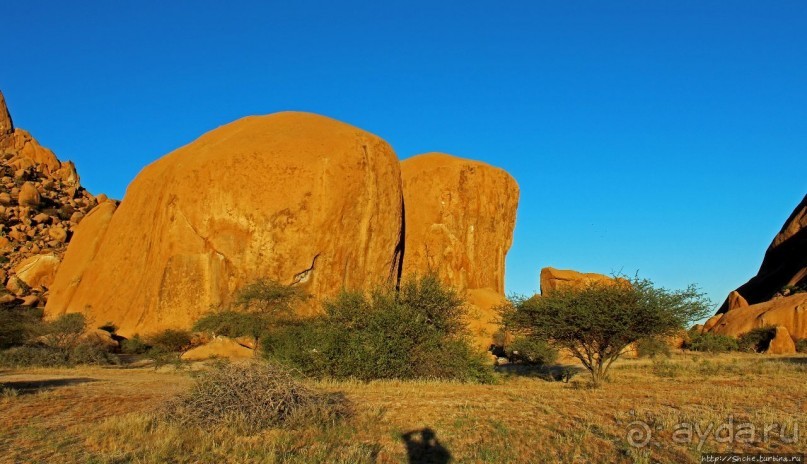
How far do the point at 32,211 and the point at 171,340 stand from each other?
3889 cm

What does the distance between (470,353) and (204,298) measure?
2464cm

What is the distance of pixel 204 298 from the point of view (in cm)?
3619

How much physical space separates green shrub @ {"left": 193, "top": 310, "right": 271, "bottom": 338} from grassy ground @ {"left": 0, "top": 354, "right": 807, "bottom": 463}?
11.1 metres

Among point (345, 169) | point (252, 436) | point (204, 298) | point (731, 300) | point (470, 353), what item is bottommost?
point (252, 436)

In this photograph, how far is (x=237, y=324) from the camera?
24438 mm

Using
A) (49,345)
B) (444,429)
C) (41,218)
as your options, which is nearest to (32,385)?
(444,429)

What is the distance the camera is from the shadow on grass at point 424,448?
21.3 feet

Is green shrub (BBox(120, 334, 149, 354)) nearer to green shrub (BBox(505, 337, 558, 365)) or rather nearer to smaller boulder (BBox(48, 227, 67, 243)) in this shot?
green shrub (BBox(505, 337, 558, 365))

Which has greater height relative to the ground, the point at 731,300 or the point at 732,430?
the point at 731,300

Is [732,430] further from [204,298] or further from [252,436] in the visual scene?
[204,298]

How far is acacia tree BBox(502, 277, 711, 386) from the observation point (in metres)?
17.8

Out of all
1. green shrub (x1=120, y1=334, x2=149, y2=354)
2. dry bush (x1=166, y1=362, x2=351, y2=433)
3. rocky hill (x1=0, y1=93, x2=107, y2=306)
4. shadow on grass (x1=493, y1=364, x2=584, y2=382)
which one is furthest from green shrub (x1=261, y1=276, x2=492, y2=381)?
rocky hill (x1=0, y1=93, x2=107, y2=306)

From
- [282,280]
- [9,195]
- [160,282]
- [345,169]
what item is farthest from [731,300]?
[9,195]

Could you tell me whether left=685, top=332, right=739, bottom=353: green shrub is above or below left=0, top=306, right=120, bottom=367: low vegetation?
above
